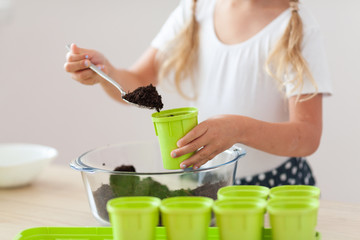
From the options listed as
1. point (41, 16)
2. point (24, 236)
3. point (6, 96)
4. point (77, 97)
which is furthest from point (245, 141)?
point (6, 96)

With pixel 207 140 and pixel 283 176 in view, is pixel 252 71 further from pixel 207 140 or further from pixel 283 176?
pixel 207 140

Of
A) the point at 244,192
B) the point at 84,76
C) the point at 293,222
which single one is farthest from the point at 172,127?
the point at 84,76

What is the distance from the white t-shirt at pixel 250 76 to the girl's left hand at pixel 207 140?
1.26ft

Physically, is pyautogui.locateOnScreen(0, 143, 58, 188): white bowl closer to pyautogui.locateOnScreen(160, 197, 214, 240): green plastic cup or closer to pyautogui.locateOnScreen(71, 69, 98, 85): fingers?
pyautogui.locateOnScreen(71, 69, 98, 85): fingers

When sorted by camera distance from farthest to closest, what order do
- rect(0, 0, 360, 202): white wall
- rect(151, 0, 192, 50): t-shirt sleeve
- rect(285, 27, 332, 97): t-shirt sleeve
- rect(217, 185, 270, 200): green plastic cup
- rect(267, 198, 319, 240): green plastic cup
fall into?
rect(0, 0, 360, 202): white wall, rect(151, 0, 192, 50): t-shirt sleeve, rect(285, 27, 332, 97): t-shirt sleeve, rect(217, 185, 270, 200): green plastic cup, rect(267, 198, 319, 240): green plastic cup

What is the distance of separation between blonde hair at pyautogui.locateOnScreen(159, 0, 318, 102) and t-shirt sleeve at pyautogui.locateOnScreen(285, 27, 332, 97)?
1cm

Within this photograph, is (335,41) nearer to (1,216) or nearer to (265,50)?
(265,50)

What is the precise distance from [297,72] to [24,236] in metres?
0.80

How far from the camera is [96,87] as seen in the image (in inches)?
95.0

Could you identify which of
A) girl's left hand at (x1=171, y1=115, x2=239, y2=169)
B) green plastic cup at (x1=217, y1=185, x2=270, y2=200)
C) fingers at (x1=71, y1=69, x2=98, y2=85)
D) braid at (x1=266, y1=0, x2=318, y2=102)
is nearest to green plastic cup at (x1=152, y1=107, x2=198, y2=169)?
girl's left hand at (x1=171, y1=115, x2=239, y2=169)

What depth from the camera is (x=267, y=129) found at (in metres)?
1.21

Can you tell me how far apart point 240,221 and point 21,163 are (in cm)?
72

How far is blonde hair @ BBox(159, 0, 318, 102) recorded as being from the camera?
135 cm

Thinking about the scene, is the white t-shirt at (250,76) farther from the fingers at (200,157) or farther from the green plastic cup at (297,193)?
the green plastic cup at (297,193)
